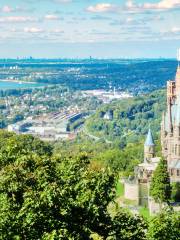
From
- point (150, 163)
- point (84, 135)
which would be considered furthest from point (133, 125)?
point (150, 163)

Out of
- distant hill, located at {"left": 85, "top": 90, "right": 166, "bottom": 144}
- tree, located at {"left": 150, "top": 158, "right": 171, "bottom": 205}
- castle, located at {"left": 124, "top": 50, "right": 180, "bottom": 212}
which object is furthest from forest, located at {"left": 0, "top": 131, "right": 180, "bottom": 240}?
distant hill, located at {"left": 85, "top": 90, "right": 166, "bottom": 144}

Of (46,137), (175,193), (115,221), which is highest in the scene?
(115,221)

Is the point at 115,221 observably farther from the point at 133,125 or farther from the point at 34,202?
the point at 133,125

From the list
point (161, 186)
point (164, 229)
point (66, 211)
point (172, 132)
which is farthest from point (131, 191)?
point (66, 211)

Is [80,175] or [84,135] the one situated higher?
[80,175]

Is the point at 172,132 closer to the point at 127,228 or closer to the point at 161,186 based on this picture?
the point at 161,186

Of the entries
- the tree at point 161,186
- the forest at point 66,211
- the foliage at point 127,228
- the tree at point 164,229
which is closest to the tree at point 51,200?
the forest at point 66,211

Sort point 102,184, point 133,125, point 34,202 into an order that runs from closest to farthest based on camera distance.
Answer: point 34,202
point 102,184
point 133,125

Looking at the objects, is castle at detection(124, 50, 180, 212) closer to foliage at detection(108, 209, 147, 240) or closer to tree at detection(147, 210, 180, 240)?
foliage at detection(108, 209, 147, 240)
